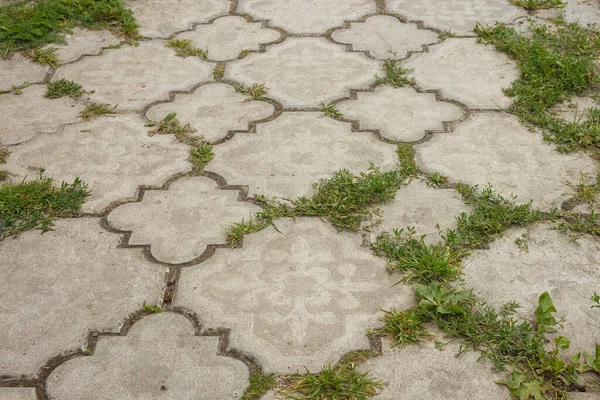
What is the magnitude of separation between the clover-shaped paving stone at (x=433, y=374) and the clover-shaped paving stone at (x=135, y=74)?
1819mm

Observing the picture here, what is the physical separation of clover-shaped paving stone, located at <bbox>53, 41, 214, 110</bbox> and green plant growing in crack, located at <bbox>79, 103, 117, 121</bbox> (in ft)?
0.16

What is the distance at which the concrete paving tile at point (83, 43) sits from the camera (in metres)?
3.54

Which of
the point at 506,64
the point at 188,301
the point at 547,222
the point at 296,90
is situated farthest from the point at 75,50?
the point at 547,222

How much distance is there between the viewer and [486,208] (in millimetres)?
2416

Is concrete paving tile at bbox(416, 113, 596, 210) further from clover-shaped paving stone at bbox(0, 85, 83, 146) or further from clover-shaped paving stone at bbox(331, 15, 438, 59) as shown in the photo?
clover-shaped paving stone at bbox(0, 85, 83, 146)

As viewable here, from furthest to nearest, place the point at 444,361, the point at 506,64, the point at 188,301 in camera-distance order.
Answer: the point at 506,64 → the point at 188,301 → the point at 444,361

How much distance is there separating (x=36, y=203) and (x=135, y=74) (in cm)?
111

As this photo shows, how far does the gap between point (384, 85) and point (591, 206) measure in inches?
47.4

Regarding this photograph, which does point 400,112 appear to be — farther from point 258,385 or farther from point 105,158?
point 258,385

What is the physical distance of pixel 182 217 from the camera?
7.98 ft

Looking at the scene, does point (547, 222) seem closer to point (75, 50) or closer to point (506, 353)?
point (506, 353)

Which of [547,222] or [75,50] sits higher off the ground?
[75,50]

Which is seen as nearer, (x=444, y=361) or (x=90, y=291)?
(x=444, y=361)

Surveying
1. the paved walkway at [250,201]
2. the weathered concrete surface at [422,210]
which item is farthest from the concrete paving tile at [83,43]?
the weathered concrete surface at [422,210]
